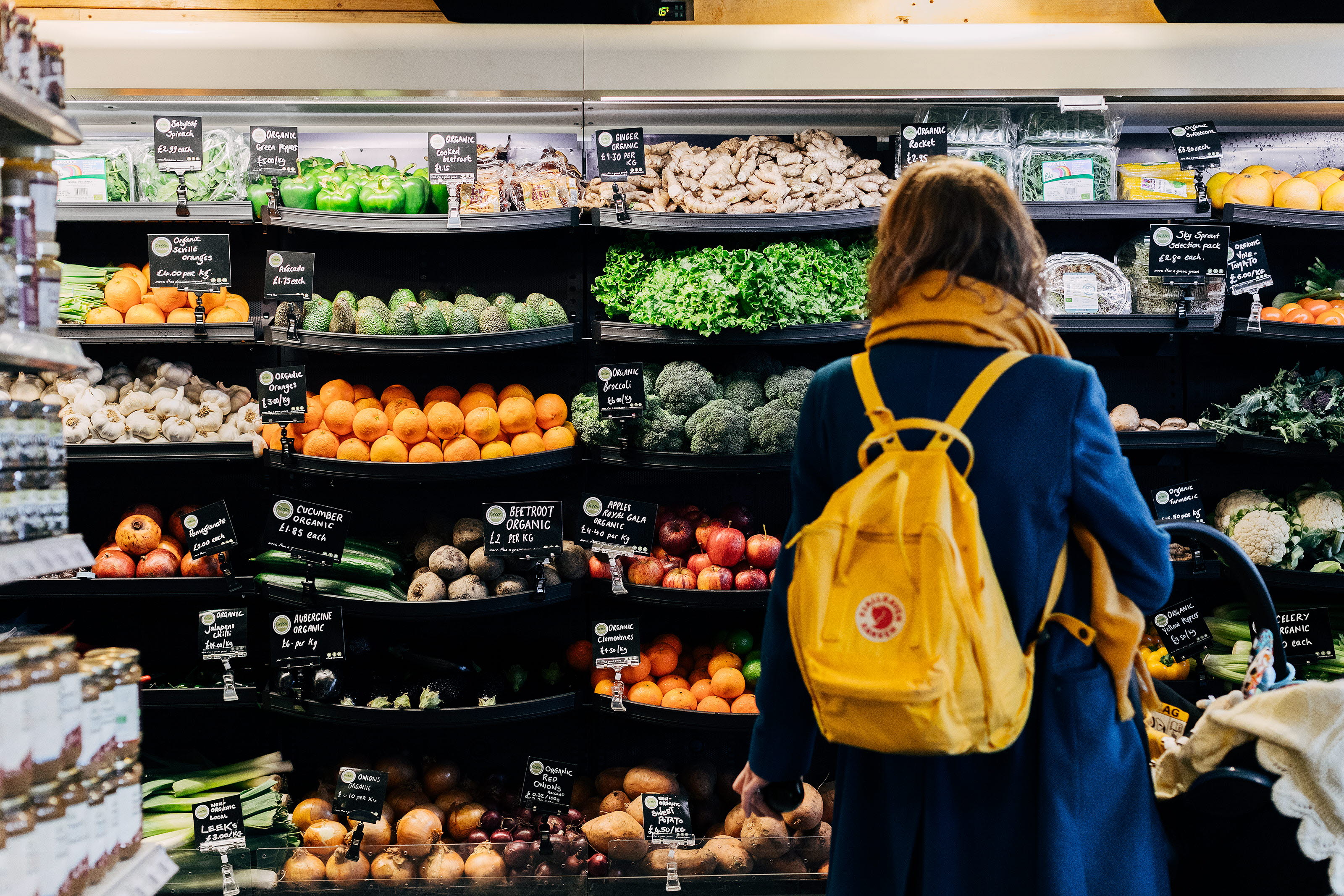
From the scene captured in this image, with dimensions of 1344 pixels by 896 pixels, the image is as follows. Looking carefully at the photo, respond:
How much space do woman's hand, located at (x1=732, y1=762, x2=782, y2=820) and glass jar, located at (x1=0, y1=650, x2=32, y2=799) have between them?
1120 millimetres

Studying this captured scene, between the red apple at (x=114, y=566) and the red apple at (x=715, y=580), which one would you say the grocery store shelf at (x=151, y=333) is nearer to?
the red apple at (x=114, y=566)

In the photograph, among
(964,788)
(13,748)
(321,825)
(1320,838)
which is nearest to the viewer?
(13,748)

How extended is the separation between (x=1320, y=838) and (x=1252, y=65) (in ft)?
9.60

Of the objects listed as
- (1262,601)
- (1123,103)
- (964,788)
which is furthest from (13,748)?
(1123,103)

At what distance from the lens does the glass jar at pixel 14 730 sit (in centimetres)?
128

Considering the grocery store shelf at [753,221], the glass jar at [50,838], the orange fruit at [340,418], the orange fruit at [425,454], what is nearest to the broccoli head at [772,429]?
the grocery store shelf at [753,221]

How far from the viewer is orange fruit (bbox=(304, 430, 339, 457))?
336 centimetres

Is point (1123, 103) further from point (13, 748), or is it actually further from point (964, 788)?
point (13, 748)

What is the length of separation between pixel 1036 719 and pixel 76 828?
149 cm

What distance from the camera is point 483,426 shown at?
3.39 metres

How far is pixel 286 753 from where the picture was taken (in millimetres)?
3770

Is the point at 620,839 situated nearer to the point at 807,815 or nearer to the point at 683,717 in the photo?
the point at 683,717

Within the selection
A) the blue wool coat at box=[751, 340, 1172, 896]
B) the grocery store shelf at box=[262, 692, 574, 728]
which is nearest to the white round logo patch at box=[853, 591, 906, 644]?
the blue wool coat at box=[751, 340, 1172, 896]

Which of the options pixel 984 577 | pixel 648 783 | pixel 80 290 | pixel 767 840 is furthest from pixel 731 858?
pixel 80 290
